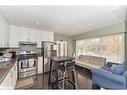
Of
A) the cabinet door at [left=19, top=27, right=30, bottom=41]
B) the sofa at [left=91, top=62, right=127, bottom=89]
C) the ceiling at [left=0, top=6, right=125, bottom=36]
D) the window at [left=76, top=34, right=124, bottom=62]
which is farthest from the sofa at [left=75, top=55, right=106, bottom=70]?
the cabinet door at [left=19, top=27, right=30, bottom=41]

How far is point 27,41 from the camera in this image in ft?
14.5

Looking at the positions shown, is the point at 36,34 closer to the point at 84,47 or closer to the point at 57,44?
the point at 57,44

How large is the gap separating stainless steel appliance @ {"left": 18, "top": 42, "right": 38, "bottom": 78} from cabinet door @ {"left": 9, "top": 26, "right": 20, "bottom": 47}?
7.6 inches

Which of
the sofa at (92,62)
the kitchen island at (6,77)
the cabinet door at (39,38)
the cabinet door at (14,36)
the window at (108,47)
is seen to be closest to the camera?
the kitchen island at (6,77)

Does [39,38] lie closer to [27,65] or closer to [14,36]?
[14,36]

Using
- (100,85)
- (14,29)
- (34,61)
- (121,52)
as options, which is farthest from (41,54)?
(121,52)

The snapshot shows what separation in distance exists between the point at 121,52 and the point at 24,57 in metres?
3.66

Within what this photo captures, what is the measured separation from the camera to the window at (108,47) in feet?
12.6

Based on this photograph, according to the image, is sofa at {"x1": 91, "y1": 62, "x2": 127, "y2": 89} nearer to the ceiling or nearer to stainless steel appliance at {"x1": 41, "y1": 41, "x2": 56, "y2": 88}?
the ceiling

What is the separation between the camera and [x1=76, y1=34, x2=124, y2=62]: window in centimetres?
383

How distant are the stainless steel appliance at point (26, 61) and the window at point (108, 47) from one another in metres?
2.83

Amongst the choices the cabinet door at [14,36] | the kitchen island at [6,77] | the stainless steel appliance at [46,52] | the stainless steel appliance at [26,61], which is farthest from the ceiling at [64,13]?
the stainless steel appliance at [46,52]

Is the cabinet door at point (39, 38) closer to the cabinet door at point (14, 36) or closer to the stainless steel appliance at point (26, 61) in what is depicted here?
the stainless steel appliance at point (26, 61)

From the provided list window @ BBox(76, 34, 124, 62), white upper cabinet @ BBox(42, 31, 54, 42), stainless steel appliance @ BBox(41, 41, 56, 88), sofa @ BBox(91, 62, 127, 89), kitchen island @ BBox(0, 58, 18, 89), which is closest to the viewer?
kitchen island @ BBox(0, 58, 18, 89)
